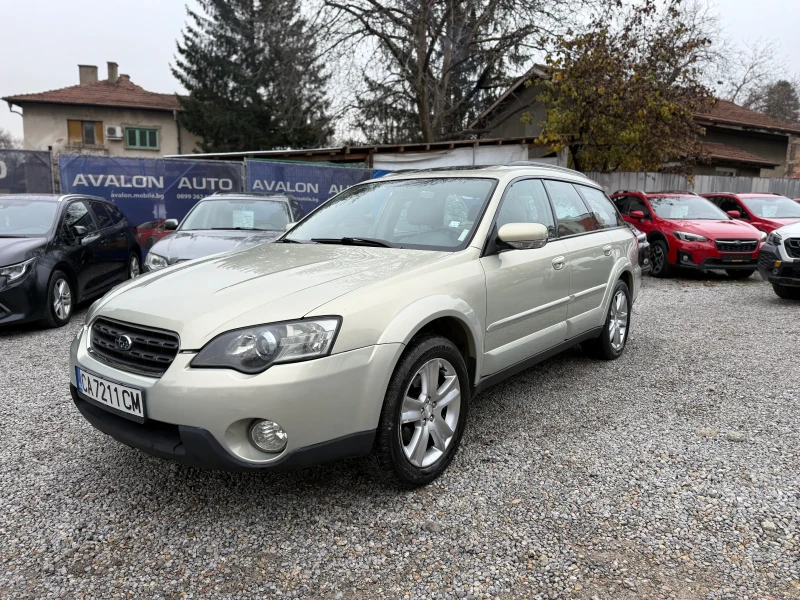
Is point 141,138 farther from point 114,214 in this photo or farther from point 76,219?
point 76,219

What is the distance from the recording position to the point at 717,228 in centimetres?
1059

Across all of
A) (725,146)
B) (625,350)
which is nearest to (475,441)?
(625,350)

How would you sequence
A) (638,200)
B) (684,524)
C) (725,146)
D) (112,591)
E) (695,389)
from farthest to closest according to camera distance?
(725,146) < (638,200) < (695,389) < (684,524) < (112,591)

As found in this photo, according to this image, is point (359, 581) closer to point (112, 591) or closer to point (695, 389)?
point (112, 591)

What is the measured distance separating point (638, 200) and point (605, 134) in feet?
8.34

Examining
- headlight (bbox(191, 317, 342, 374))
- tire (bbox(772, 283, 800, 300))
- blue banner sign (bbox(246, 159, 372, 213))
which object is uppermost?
blue banner sign (bbox(246, 159, 372, 213))

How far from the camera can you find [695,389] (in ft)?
14.7

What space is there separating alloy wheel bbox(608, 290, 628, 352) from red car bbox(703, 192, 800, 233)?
26.6ft

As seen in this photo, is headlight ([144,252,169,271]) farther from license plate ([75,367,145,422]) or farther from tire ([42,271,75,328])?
license plate ([75,367,145,422])

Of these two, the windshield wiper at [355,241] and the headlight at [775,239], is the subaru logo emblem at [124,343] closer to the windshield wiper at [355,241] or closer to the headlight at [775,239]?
the windshield wiper at [355,241]

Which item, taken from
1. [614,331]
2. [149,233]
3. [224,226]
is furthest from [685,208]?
[149,233]

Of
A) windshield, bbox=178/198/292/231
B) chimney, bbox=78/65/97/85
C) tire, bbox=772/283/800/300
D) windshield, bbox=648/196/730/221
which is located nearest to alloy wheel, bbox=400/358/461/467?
windshield, bbox=178/198/292/231

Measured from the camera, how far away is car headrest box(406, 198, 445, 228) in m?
3.64

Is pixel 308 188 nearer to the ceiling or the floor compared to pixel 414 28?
nearer to the floor
